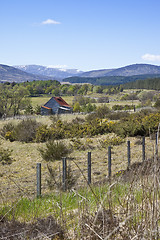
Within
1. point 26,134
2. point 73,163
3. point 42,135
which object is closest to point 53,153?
point 73,163

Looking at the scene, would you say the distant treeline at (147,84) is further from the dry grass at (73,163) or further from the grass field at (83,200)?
the grass field at (83,200)

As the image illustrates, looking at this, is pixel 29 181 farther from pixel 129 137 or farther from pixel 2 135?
pixel 2 135

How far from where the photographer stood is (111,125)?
69.3 feet

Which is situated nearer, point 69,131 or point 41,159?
point 41,159

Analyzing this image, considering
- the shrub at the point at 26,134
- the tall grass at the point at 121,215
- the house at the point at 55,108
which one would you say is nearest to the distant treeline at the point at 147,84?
the house at the point at 55,108

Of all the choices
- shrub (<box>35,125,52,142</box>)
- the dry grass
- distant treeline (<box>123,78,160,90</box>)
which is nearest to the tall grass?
the dry grass

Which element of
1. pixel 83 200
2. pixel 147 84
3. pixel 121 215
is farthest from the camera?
pixel 147 84

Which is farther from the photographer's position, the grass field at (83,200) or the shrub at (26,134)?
the shrub at (26,134)

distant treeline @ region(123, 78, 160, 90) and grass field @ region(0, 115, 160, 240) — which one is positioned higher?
distant treeline @ region(123, 78, 160, 90)

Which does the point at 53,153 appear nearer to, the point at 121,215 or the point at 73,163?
the point at 73,163

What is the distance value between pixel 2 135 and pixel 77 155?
10.4m

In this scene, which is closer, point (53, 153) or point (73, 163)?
point (73, 163)

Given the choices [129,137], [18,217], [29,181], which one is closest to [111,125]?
[129,137]

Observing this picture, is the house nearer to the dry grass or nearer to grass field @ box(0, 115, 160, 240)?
grass field @ box(0, 115, 160, 240)
